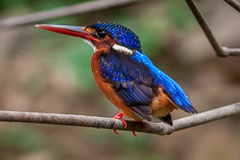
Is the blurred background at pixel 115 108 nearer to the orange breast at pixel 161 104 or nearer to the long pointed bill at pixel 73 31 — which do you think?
the long pointed bill at pixel 73 31

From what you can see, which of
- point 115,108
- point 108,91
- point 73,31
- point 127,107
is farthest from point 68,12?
point 115,108

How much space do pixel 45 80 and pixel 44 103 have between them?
25 centimetres

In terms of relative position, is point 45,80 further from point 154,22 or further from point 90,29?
point 90,29

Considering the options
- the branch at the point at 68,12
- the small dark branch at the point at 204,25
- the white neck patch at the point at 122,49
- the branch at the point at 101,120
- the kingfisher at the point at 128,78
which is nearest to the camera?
the branch at the point at 101,120

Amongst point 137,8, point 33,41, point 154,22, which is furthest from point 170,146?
point 33,41

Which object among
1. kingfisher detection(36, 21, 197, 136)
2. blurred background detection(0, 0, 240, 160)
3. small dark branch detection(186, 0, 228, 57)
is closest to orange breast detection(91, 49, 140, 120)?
kingfisher detection(36, 21, 197, 136)

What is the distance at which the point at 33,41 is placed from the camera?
5.44 metres

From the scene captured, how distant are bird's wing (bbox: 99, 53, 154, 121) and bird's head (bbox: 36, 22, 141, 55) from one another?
73 millimetres

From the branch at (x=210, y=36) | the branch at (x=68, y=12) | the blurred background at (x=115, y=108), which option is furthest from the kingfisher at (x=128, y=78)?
the blurred background at (x=115, y=108)

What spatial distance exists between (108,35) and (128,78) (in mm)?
300

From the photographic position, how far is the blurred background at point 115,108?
15.1ft

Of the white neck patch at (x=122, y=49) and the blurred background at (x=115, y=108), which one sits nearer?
the white neck patch at (x=122, y=49)

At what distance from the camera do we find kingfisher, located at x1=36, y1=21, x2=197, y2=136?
226 cm

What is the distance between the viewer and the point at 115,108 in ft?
15.7
